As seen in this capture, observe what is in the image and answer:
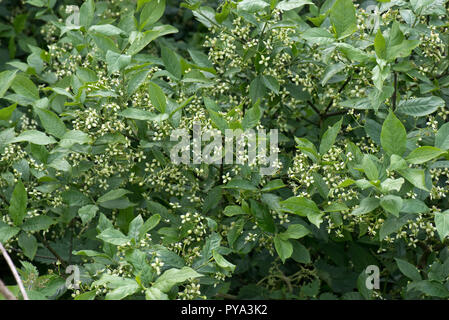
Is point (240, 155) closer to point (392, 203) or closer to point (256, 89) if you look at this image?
point (256, 89)

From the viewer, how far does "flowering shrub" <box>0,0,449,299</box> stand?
1.92 metres

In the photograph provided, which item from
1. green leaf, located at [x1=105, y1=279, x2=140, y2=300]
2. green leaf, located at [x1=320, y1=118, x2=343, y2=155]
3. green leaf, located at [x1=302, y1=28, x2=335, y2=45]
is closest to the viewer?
green leaf, located at [x1=105, y1=279, x2=140, y2=300]

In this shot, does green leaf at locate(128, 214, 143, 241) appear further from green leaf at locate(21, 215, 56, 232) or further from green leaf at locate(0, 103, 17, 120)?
green leaf at locate(0, 103, 17, 120)

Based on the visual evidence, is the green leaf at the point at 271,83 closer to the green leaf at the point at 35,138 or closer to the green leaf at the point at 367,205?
the green leaf at the point at 367,205

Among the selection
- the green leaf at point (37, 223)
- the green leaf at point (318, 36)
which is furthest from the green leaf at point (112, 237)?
the green leaf at point (318, 36)

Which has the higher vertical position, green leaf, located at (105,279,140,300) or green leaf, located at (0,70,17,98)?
green leaf, located at (0,70,17,98)

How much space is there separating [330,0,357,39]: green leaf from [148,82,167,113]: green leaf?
667 millimetres

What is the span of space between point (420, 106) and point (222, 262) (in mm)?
921

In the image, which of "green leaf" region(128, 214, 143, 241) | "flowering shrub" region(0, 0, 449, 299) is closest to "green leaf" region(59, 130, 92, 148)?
"flowering shrub" region(0, 0, 449, 299)

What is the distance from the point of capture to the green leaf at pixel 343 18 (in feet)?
6.76

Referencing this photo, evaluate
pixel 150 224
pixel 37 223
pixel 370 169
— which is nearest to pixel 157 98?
pixel 150 224

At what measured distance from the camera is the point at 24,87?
242 cm
